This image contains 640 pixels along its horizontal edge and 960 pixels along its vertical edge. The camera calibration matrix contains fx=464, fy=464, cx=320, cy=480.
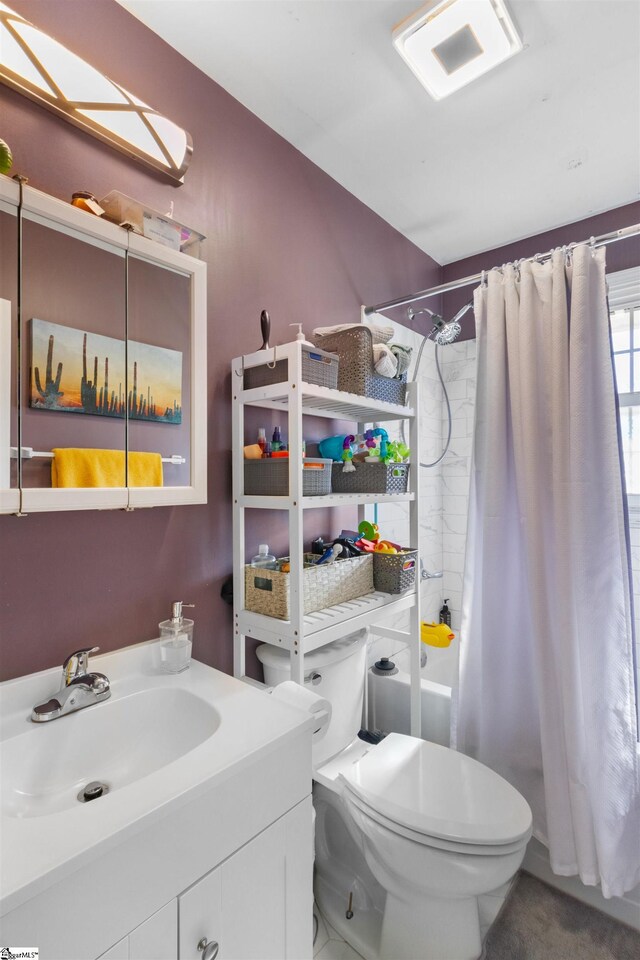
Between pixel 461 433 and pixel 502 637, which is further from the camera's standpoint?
pixel 461 433

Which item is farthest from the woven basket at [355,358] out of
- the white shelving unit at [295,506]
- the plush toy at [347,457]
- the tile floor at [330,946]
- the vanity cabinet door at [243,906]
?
the tile floor at [330,946]

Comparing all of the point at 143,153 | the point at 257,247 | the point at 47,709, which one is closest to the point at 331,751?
the point at 47,709

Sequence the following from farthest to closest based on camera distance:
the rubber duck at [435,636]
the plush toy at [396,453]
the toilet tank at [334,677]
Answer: the rubber duck at [435,636]
the plush toy at [396,453]
the toilet tank at [334,677]

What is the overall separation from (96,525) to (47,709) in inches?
15.4

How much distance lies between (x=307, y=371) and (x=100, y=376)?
20.2 inches

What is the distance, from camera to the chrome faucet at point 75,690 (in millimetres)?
918

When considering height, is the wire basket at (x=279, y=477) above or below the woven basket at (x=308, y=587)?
above

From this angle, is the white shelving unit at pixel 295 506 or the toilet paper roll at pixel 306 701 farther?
the white shelving unit at pixel 295 506

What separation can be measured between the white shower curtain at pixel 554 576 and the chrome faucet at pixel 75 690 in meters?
1.22

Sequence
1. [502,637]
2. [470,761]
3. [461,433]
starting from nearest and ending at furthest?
1. [470,761]
2. [502,637]
3. [461,433]

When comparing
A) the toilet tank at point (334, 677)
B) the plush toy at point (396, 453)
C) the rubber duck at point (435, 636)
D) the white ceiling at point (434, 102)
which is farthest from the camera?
the rubber duck at point (435, 636)

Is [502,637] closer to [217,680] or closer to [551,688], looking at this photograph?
[551,688]

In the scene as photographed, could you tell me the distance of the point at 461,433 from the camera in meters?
2.57

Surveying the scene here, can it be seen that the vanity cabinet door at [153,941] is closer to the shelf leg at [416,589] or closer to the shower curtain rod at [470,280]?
the shelf leg at [416,589]
